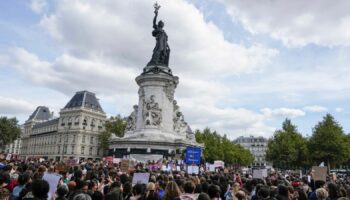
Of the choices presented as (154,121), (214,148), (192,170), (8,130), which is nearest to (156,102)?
(154,121)

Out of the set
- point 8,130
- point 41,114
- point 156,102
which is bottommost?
point 8,130

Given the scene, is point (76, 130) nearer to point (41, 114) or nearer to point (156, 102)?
point (41, 114)

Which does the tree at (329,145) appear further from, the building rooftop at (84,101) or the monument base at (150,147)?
the building rooftop at (84,101)

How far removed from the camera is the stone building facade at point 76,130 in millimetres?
98400

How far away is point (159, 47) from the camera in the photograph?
44812 mm

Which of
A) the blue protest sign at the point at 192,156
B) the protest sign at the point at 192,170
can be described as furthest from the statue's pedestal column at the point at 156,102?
the protest sign at the point at 192,170

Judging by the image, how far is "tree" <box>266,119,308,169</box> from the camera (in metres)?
60.6

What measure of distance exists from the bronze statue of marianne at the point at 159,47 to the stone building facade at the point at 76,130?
182 ft

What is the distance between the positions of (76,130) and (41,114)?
46755 mm

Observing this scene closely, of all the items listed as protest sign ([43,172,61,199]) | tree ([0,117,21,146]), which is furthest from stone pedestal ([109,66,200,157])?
tree ([0,117,21,146])

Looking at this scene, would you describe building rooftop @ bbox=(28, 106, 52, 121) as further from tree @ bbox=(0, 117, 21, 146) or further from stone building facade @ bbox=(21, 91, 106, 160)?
tree @ bbox=(0, 117, 21, 146)

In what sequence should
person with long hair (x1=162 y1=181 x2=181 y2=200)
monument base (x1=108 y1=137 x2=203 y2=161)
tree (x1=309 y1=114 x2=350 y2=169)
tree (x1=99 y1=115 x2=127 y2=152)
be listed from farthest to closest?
1. tree (x1=99 y1=115 x2=127 y2=152)
2. tree (x1=309 y1=114 x2=350 y2=169)
3. monument base (x1=108 y1=137 x2=203 y2=161)
4. person with long hair (x1=162 y1=181 x2=181 y2=200)

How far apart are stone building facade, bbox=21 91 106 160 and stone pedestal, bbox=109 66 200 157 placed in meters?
54.8

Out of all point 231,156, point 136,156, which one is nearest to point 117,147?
point 136,156
